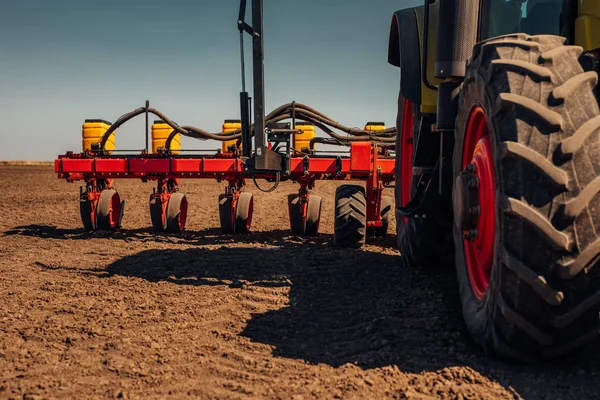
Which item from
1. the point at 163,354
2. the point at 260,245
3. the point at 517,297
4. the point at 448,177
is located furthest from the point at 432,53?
the point at 260,245

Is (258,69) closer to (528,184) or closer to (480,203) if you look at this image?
(480,203)

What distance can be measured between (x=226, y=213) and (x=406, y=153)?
340 cm

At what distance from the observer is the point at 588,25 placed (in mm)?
2951

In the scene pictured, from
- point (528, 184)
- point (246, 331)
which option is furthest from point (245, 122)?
point (528, 184)

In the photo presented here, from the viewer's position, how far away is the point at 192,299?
417 cm

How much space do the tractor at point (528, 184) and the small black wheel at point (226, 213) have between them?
208 inches

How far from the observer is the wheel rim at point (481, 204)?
8.49 feet

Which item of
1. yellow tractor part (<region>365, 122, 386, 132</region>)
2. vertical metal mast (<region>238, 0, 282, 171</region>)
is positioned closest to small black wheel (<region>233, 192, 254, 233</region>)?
vertical metal mast (<region>238, 0, 282, 171</region>)

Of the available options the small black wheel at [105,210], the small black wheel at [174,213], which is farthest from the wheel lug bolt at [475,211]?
the small black wheel at [105,210]

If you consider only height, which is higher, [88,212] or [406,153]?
[406,153]

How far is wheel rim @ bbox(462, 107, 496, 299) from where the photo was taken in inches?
102

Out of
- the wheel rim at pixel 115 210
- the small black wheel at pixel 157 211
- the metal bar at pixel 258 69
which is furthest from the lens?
the wheel rim at pixel 115 210

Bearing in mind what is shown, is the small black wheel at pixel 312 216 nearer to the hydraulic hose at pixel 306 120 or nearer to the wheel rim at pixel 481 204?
the hydraulic hose at pixel 306 120

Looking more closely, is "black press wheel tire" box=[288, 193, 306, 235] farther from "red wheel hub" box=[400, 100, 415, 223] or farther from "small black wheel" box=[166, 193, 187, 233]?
"red wheel hub" box=[400, 100, 415, 223]
